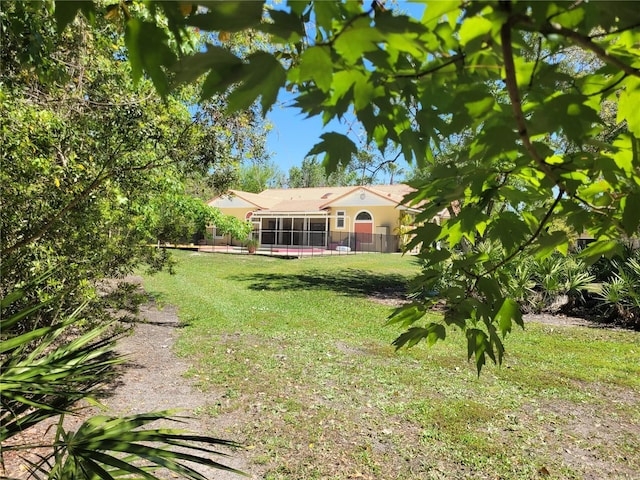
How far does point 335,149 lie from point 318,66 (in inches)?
9.9

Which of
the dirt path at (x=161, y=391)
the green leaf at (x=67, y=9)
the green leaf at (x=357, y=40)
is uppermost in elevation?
the green leaf at (x=67, y=9)

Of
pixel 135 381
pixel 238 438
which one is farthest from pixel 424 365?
pixel 135 381

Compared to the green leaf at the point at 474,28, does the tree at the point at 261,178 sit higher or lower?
higher

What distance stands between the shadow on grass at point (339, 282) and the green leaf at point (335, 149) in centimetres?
1211

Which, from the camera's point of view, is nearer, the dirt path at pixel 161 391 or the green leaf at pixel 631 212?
the green leaf at pixel 631 212

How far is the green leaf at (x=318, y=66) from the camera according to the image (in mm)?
614

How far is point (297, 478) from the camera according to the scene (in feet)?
11.2

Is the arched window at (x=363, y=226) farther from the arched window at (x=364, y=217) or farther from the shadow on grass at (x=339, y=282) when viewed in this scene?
the shadow on grass at (x=339, y=282)

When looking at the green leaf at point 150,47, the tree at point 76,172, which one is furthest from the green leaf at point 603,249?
the tree at point 76,172

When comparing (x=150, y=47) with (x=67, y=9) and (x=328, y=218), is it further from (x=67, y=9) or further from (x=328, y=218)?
(x=328, y=218)

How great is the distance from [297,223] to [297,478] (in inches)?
1369

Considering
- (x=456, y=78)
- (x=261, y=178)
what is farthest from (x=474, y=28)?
(x=261, y=178)

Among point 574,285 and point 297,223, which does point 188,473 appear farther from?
point 297,223

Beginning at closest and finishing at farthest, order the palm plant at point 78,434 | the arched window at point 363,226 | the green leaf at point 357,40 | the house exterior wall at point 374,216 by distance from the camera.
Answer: the green leaf at point 357,40, the palm plant at point 78,434, the house exterior wall at point 374,216, the arched window at point 363,226
